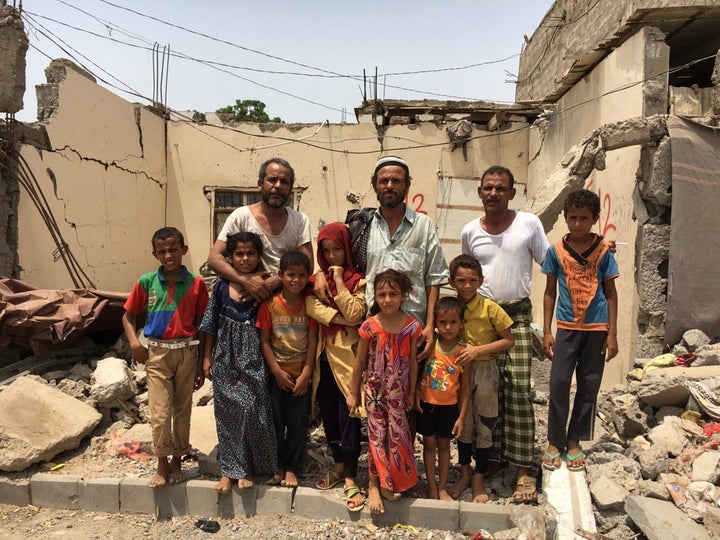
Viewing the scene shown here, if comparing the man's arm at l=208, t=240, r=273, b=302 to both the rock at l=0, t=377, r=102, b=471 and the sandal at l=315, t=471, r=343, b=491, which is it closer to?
the sandal at l=315, t=471, r=343, b=491

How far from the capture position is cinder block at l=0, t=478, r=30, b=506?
3.03 meters

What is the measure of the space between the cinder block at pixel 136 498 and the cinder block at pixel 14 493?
0.63 m

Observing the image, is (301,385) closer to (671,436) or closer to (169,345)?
(169,345)

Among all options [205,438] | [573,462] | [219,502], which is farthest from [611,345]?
[205,438]

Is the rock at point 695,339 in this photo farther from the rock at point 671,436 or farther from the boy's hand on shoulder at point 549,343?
the boy's hand on shoulder at point 549,343

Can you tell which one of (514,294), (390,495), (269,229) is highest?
(269,229)

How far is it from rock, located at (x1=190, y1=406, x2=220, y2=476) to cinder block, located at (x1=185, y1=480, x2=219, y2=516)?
0.62 feet

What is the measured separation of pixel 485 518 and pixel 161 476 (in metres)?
1.92

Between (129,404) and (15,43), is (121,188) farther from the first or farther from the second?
(129,404)

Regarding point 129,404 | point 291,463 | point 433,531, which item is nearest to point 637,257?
point 433,531

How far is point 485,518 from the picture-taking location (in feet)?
8.73

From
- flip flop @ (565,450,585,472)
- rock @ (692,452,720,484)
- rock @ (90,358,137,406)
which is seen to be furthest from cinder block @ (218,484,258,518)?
rock @ (692,452,720,484)

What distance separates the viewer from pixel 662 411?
345cm

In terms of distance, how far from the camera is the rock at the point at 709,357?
376cm
